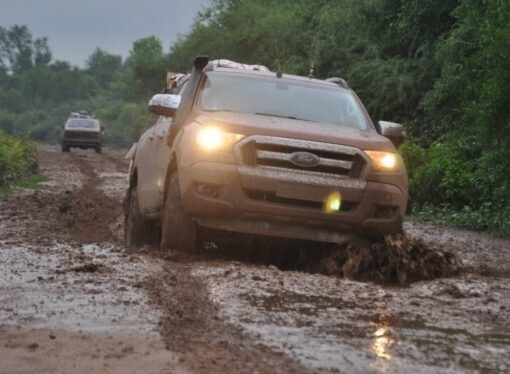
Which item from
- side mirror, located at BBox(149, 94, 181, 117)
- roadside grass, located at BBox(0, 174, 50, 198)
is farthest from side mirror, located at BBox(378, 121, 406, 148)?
roadside grass, located at BBox(0, 174, 50, 198)

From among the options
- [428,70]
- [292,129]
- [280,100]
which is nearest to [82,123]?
[428,70]

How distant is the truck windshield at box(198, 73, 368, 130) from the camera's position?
880 cm

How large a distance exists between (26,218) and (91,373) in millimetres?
8862

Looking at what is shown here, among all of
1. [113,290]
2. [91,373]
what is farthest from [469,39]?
[91,373]

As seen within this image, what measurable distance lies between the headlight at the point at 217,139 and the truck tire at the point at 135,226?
74.1 inches

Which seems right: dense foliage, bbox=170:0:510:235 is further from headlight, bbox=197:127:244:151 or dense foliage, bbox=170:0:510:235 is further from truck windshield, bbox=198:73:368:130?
headlight, bbox=197:127:244:151

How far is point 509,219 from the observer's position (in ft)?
44.5

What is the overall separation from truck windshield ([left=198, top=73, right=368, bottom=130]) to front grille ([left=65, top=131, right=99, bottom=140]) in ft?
134

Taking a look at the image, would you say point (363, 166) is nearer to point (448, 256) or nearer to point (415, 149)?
point (448, 256)

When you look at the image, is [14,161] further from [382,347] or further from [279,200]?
[382,347]

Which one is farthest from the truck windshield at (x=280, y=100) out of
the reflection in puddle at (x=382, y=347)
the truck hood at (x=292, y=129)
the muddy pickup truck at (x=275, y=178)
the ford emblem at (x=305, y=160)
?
the reflection in puddle at (x=382, y=347)

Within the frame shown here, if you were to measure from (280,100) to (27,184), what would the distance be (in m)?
13.4

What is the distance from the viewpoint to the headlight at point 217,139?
7.83m

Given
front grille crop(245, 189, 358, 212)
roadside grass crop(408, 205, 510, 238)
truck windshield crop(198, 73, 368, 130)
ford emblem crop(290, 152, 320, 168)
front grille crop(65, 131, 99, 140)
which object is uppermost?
truck windshield crop(198, 73, 368, 130)
